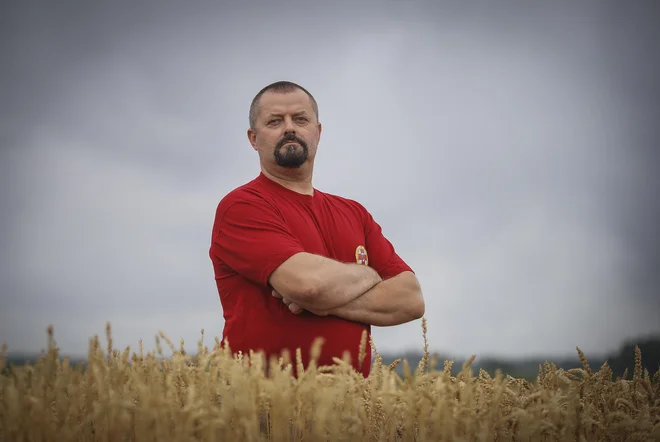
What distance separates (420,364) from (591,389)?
1358mm

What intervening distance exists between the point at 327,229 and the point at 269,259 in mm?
1102

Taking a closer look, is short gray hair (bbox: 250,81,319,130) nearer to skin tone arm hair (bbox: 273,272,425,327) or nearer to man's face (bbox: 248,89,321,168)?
man's face (bbox: 248,89,321,168)

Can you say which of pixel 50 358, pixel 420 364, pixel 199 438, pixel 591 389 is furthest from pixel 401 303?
pixel 50 358

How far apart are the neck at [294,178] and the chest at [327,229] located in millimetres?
207

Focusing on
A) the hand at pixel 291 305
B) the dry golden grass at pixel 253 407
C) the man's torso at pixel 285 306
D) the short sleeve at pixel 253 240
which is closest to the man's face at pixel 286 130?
the man's torso at pixel 285 306

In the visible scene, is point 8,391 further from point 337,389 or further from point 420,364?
point 420,364

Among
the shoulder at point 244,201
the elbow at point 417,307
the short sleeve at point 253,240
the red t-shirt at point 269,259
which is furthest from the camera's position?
the elbow at point 417,307

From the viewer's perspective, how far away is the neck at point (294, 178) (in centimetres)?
→ 615

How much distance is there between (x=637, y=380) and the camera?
201 inches

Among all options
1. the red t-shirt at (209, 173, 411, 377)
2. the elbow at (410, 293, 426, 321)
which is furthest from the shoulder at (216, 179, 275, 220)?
the elbow at (410, 293, 426, 321)

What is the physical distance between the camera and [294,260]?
16.5ft

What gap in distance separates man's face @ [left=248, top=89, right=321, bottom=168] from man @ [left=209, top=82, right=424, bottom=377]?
1 cm

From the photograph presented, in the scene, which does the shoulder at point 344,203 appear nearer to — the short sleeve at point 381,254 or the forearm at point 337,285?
the short sleeve at point 381,254

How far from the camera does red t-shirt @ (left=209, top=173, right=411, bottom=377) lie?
5203mm
